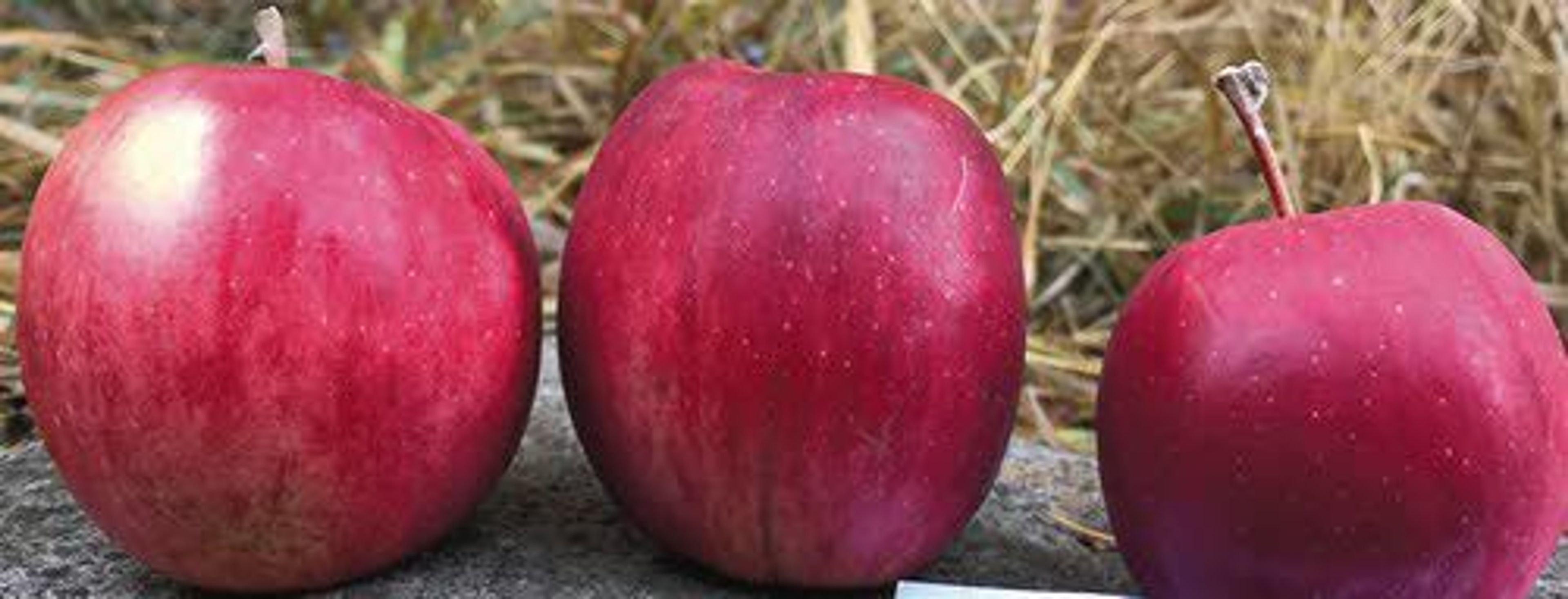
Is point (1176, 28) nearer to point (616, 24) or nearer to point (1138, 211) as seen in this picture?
point (1138, 211)

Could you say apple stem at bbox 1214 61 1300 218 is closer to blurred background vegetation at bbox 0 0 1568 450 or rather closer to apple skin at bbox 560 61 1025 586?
apple skin at bbox 560 61 1025 586

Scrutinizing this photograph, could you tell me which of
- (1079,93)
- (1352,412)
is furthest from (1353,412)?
(1079,93)

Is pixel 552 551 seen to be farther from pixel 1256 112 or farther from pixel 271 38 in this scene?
pixel 1256 112

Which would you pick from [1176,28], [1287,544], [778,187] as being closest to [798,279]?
[778,187]

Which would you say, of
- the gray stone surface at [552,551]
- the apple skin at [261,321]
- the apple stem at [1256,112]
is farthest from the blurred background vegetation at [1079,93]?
the apple skin at [261,321]

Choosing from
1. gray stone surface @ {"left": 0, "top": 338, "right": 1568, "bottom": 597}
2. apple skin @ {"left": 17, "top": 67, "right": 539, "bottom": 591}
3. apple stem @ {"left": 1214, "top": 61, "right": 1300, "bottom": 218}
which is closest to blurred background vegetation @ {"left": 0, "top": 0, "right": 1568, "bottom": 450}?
gray stone surface @ {"left": 0, "top": 338, "right": 1568, "bottom": 597}

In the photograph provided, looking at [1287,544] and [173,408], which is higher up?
[173,408]
